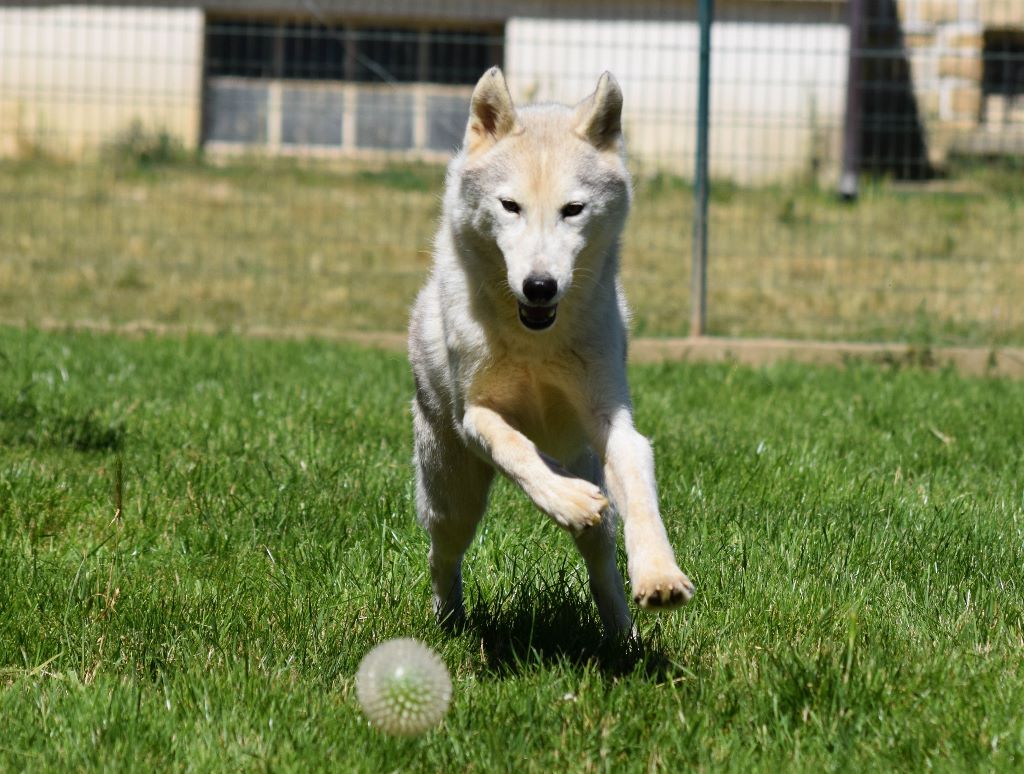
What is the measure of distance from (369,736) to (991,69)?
12766mm

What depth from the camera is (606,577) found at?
10.9ft

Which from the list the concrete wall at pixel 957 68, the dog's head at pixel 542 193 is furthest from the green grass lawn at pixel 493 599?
the concrete wall at pixel 957 68

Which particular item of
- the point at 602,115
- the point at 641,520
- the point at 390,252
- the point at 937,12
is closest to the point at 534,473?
the point at 641,520

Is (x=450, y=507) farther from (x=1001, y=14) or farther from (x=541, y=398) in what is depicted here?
(x=1001, y=14)

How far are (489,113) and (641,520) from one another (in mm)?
1236

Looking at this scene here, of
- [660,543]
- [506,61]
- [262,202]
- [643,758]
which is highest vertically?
[506,61]

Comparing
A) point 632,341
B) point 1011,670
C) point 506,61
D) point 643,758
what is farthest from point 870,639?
point 506,61

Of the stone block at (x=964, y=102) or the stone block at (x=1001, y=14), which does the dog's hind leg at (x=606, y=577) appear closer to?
the stone block at (x=964, y=102)

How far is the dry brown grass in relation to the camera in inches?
357

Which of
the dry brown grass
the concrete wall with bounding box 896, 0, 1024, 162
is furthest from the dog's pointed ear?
the concrete wall with bounding box 896, 0, 1024, 162

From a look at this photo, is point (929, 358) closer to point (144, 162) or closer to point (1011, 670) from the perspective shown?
point (1011, 670)

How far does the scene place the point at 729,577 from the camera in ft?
11.5

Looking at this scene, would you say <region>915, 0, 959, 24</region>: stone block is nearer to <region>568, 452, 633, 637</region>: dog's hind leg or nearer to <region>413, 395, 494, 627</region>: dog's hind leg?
<region>413, 395, 494, 627</region>: dog's hind leg

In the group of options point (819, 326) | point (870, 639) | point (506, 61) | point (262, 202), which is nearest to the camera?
point (870, 639)
